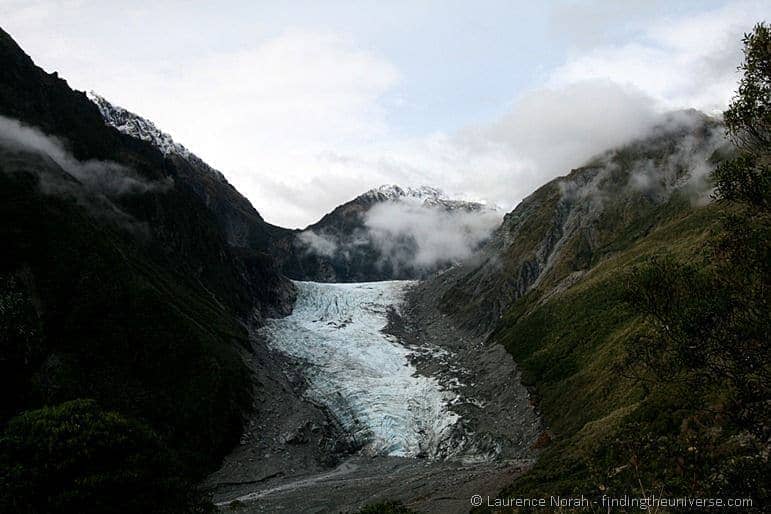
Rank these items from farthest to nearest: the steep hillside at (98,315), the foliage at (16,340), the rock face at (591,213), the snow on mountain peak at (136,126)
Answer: the snow on mountain peak at (136,126)
the rock face at (591,213)
the foliage at (16,340)
the steep hillside at (98,315)

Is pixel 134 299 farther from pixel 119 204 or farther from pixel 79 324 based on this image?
pixel 119 204

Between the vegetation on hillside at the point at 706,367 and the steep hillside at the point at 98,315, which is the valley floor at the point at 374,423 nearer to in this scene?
the steep hillside at the point at 98,315

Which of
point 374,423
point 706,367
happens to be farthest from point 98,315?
point 706,367

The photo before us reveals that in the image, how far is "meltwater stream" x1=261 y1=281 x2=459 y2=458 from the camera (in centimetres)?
5888

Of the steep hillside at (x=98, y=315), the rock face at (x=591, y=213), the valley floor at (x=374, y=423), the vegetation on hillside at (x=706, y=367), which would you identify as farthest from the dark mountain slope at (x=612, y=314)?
the steep hillside at (x=98, y=315)

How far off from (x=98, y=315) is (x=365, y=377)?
3840cm

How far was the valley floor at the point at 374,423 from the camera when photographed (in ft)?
126

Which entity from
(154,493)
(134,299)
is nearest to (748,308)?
(154,493)

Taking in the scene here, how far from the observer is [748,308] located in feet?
38.2

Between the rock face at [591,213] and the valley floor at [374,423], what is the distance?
48.0 ft

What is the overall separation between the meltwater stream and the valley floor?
21 centimetres

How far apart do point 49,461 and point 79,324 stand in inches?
1349

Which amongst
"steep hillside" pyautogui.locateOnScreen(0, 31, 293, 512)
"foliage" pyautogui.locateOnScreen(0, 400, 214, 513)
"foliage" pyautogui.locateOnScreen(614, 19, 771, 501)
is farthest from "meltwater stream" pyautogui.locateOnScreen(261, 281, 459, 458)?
"foliage" pyautogui.locateOnScreen(614, 19, 771, 501)

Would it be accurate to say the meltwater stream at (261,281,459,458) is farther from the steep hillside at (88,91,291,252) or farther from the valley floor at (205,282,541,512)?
the steep hillside at (88,91,291,252)
